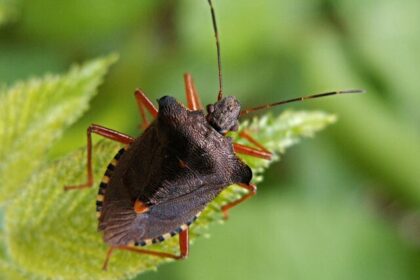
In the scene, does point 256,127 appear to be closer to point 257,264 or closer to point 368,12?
point 257,264

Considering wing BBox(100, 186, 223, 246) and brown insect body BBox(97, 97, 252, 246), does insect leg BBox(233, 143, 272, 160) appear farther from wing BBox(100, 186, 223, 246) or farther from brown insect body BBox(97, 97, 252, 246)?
wing BBox(100, 186, 223, 246)

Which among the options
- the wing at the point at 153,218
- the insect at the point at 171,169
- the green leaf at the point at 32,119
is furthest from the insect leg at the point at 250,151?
the green leaf at the point at 32,119

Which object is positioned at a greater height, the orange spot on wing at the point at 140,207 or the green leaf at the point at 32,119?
the green leaf at the point at 32,119

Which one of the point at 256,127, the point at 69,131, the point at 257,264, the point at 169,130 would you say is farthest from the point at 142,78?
the point at 256,127

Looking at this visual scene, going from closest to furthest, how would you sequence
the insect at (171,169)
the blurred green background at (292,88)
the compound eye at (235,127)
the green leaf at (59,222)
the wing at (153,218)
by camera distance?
the green leaf at (59,222) < the wing at (153,218) < the insect at (171,169) < the compound eye at (235,127) < the blurred green background at (292,88)

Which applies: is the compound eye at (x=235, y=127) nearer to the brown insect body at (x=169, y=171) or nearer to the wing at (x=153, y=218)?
the brown insect body at (x=169, y=171)

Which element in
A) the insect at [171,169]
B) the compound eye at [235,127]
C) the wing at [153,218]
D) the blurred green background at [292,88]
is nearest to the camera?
the wing at [153,218]

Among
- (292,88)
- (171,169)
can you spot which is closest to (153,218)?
(171,169)

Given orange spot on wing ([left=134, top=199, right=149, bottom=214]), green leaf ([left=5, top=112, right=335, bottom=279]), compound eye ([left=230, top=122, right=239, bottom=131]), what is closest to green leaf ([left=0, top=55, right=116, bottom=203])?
green leaf ([left=5, top=112, right=335, bottom=279])
